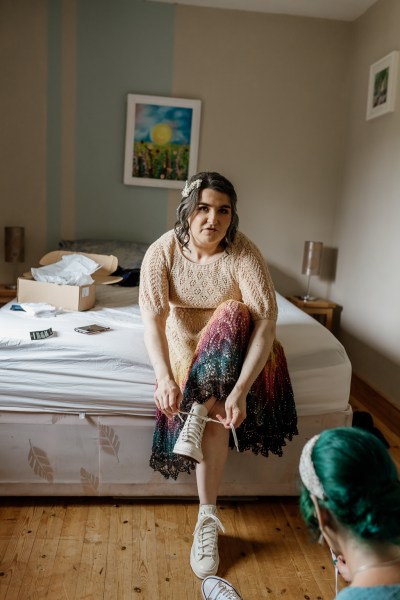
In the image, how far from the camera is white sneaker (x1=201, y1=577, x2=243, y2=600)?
141 cm

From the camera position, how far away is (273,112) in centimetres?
371

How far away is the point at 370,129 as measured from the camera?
10.9 feet

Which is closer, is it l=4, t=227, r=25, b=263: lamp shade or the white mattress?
the white mattress

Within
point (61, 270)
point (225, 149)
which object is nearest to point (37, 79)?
point (225, 149)

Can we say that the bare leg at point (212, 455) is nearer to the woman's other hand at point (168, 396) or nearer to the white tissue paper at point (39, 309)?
the woman's other hand at point (168, 396)

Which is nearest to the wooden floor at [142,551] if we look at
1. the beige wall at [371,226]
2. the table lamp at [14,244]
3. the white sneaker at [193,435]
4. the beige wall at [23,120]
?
the white sneaker at [193,435]

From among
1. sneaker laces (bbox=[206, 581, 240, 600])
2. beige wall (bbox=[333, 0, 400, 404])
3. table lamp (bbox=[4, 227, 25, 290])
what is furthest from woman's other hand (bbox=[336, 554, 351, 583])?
table lamp (bbox=[4, 227, 25, 290])

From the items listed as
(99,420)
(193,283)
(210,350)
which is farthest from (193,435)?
(193,283)

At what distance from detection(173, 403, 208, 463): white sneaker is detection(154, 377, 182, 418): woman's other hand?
5 cm

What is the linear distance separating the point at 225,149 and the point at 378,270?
1.40 m

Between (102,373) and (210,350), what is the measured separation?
404 millimetres

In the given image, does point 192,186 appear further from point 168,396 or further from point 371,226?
point 371,226

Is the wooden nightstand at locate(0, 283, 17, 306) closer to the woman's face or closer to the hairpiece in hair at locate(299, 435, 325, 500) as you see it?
the woman's face

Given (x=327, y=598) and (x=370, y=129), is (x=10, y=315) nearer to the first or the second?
(x=327, y=598)
